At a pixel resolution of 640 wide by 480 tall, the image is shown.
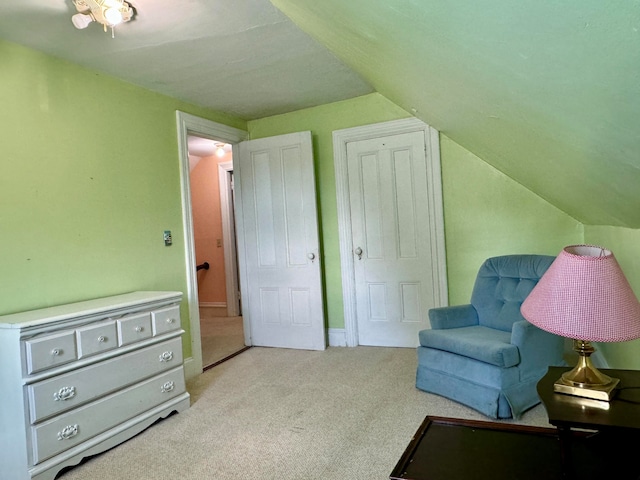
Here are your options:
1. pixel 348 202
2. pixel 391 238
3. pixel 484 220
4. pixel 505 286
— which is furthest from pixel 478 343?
pixel 348 202

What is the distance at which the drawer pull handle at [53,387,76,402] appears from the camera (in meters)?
2.00

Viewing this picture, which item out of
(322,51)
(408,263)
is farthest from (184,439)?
(322,51)

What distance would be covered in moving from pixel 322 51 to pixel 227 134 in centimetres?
157

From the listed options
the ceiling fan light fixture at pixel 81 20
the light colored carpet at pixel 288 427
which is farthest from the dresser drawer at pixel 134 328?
the ceiling fan light fixture at pixel 81 20

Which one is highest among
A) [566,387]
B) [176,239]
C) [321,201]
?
[321,201]

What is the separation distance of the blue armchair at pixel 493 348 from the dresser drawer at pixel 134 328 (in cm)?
175

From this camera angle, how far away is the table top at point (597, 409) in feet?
3.76

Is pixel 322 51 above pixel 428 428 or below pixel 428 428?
above

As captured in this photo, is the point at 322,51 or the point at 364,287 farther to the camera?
the point at 364,287

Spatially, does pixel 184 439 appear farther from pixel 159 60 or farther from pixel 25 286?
pixel 159 60

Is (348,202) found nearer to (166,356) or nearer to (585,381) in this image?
(166,356)

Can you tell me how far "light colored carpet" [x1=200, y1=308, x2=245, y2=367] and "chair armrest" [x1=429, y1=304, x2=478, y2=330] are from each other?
79.7 inches

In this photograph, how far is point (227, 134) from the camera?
155 inches

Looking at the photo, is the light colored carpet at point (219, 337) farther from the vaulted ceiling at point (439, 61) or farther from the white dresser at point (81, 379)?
the vaulted ceiling at point (439, 61)
